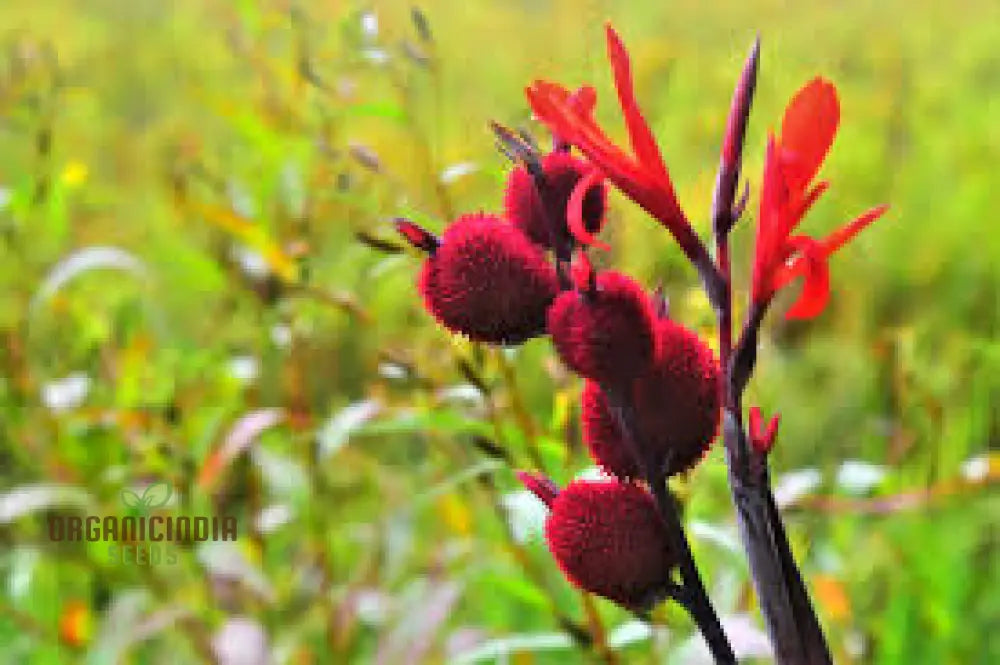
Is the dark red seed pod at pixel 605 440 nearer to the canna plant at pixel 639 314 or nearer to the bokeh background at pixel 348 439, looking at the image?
the canna plant at pixel 639 314

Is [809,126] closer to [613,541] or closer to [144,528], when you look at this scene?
[613,541]

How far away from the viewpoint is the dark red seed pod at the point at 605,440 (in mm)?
419

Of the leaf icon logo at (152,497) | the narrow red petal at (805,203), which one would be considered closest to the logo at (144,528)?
the leaf icon logo at (152,497)

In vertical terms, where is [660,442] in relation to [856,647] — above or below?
below

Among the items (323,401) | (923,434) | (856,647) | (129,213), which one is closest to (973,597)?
(923,434)

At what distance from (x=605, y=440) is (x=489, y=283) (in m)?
0.06

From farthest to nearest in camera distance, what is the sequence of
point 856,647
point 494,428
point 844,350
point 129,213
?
1. point 129,213
2. point 844,350
3. point 856,647
4. point 494,428

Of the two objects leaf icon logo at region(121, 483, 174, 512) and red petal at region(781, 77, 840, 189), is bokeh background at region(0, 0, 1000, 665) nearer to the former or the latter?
leaf icon logo at region(121, 483, 174, 512)

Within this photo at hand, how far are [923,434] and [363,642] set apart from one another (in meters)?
0.80

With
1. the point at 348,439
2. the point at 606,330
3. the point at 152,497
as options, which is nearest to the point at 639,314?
the point at 606,330

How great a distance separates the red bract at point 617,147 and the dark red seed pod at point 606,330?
0.10 ft

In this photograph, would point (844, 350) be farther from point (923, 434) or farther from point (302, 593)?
point (302, 593)

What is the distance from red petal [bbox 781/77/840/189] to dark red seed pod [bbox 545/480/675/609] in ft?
0.39

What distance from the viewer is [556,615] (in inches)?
34.1
